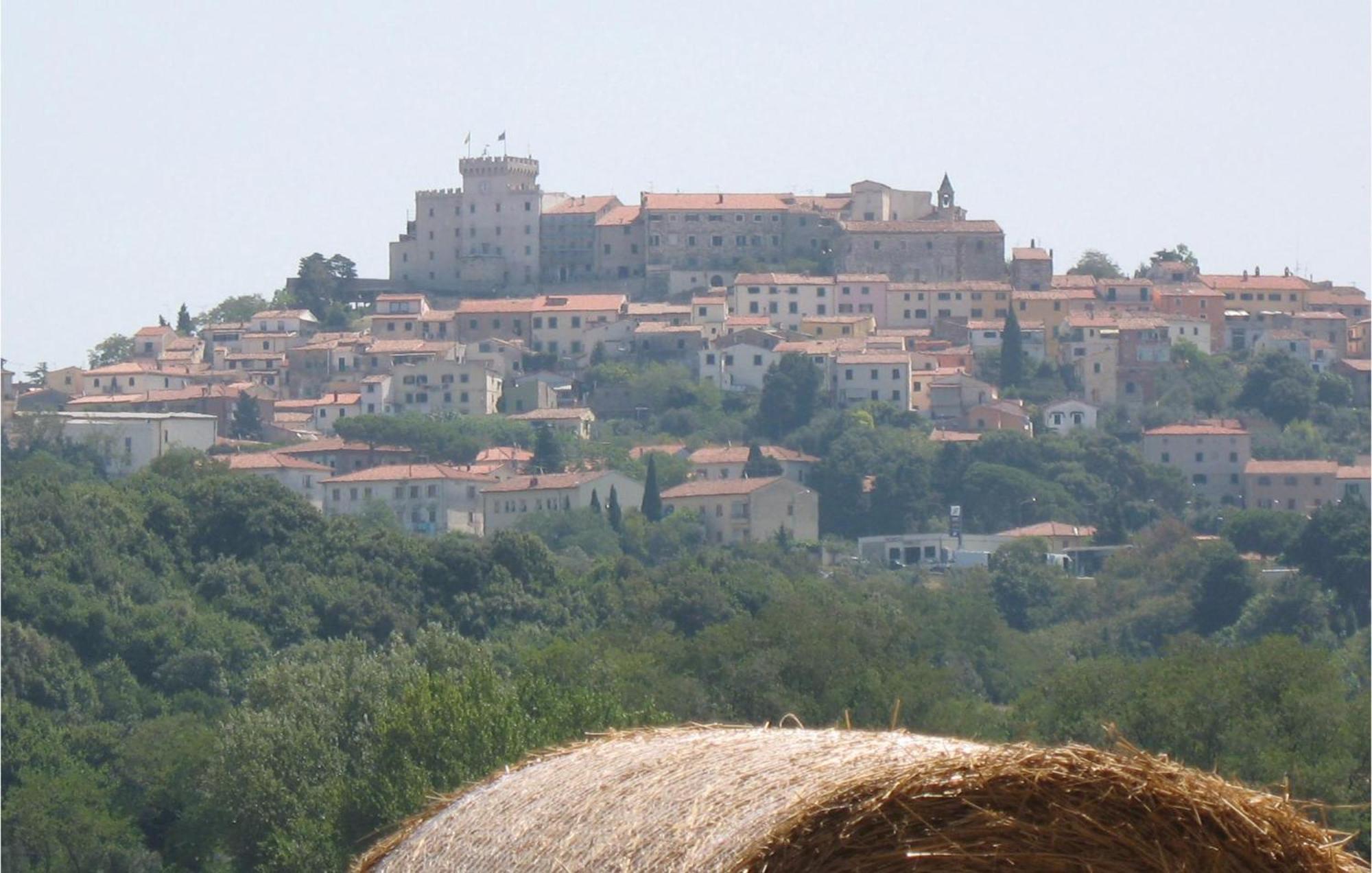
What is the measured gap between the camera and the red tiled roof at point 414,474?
71500 millimetres

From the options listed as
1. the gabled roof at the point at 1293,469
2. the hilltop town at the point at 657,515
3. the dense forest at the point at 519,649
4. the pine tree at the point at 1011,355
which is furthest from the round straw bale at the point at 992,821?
the pine tree at the point at 1011,355

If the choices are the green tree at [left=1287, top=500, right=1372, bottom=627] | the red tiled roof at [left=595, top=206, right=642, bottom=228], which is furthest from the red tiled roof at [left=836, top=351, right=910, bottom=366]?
the green tree at [left=1287, top=500, right=1372, bottom=627]

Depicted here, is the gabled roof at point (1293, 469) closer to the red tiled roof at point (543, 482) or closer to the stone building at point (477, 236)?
the red tiled roof at point (543, 482)

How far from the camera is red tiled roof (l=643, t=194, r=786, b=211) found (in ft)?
296

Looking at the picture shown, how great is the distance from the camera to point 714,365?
8194 cm

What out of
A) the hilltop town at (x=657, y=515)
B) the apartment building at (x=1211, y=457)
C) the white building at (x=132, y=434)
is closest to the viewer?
the hilltop town at (x=657, y=515)

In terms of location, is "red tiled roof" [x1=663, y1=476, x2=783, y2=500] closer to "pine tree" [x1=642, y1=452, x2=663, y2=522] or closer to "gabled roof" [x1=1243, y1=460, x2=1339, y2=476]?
"pine tree" [x1=642, y1=452, x2=663, y2=522]

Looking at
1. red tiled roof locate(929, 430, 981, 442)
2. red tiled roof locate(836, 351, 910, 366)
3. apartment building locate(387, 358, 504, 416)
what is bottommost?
red tiled roof locate(929, 430, 981, 442)

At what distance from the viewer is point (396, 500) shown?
233 ft

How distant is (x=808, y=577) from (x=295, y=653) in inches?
709

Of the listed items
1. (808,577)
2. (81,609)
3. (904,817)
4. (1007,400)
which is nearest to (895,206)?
(1007,400)

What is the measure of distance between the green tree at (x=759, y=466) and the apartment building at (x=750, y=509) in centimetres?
220

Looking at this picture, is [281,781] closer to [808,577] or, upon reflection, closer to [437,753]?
[437,753]

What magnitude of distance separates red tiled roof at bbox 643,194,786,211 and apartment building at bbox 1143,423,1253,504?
20.5m
